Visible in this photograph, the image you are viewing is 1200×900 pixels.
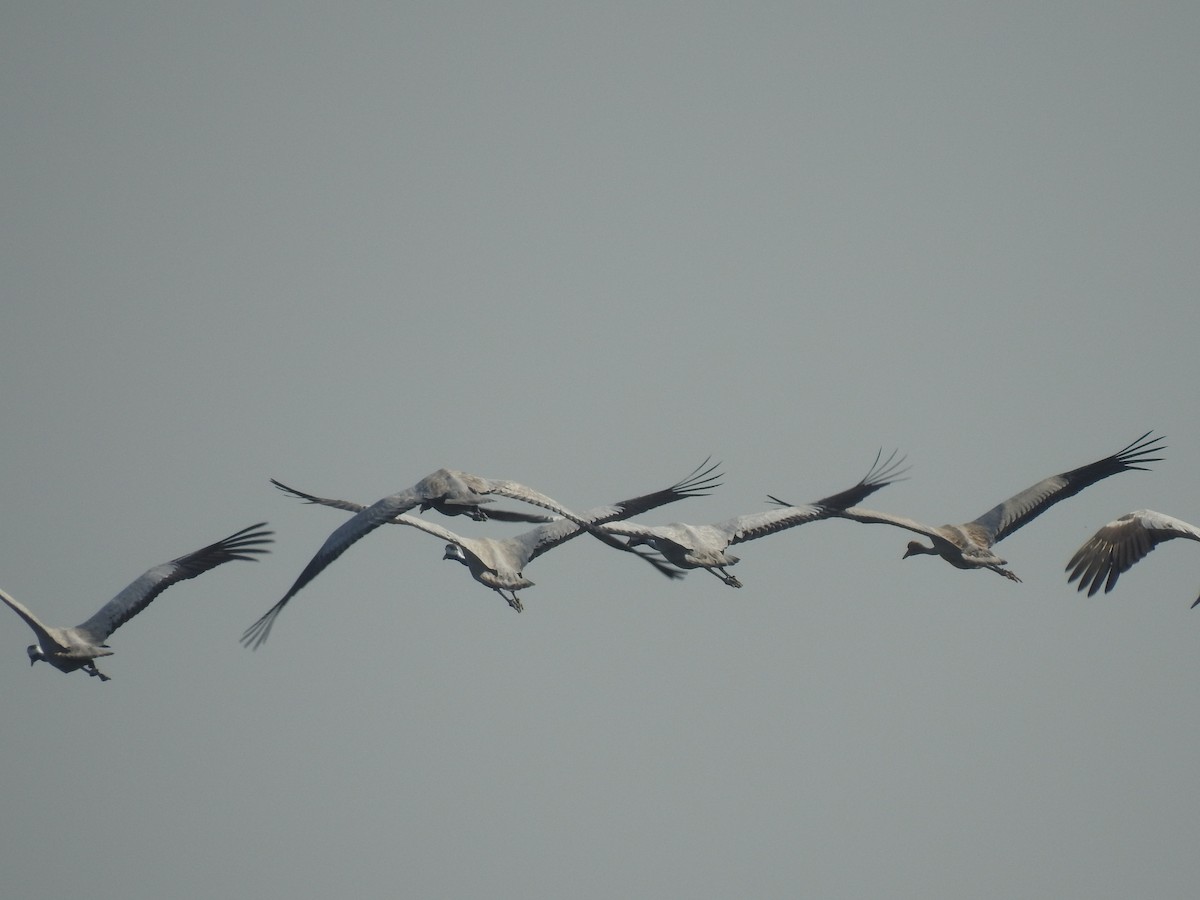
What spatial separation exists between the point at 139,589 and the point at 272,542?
7.71ft

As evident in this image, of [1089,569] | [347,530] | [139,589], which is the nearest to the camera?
[347,530]

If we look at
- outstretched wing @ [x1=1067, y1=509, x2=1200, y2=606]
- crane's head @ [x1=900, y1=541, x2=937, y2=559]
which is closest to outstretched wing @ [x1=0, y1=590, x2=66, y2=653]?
crane's head @ [x1=900, y1=541, x2=937, y2=559]

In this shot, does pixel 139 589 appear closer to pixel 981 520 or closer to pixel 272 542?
pixel 272 542

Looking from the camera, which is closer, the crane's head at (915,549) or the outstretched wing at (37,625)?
the outstretched wing at (37,625)

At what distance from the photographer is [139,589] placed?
33.6 metres

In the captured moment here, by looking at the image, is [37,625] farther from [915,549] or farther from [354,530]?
[915,549]

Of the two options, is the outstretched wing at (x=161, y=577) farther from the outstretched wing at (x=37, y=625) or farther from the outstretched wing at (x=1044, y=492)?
the outstretched wing at (x=1044, y=492)

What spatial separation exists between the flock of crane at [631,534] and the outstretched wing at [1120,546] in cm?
2

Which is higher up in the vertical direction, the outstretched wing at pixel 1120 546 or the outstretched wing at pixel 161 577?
the outstretched wing at pixel 1120 546

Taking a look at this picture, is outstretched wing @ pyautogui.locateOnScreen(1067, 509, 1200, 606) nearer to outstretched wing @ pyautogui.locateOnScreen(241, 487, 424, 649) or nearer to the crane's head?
the crane's head

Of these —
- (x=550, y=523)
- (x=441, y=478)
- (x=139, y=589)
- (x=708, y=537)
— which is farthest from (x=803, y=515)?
(x=139, y=589)

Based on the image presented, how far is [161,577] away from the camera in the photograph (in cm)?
3388

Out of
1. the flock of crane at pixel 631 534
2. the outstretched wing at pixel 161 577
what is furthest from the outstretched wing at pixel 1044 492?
the outstretched wing at pixel 161 577

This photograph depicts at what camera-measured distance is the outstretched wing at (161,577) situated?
109 feet
